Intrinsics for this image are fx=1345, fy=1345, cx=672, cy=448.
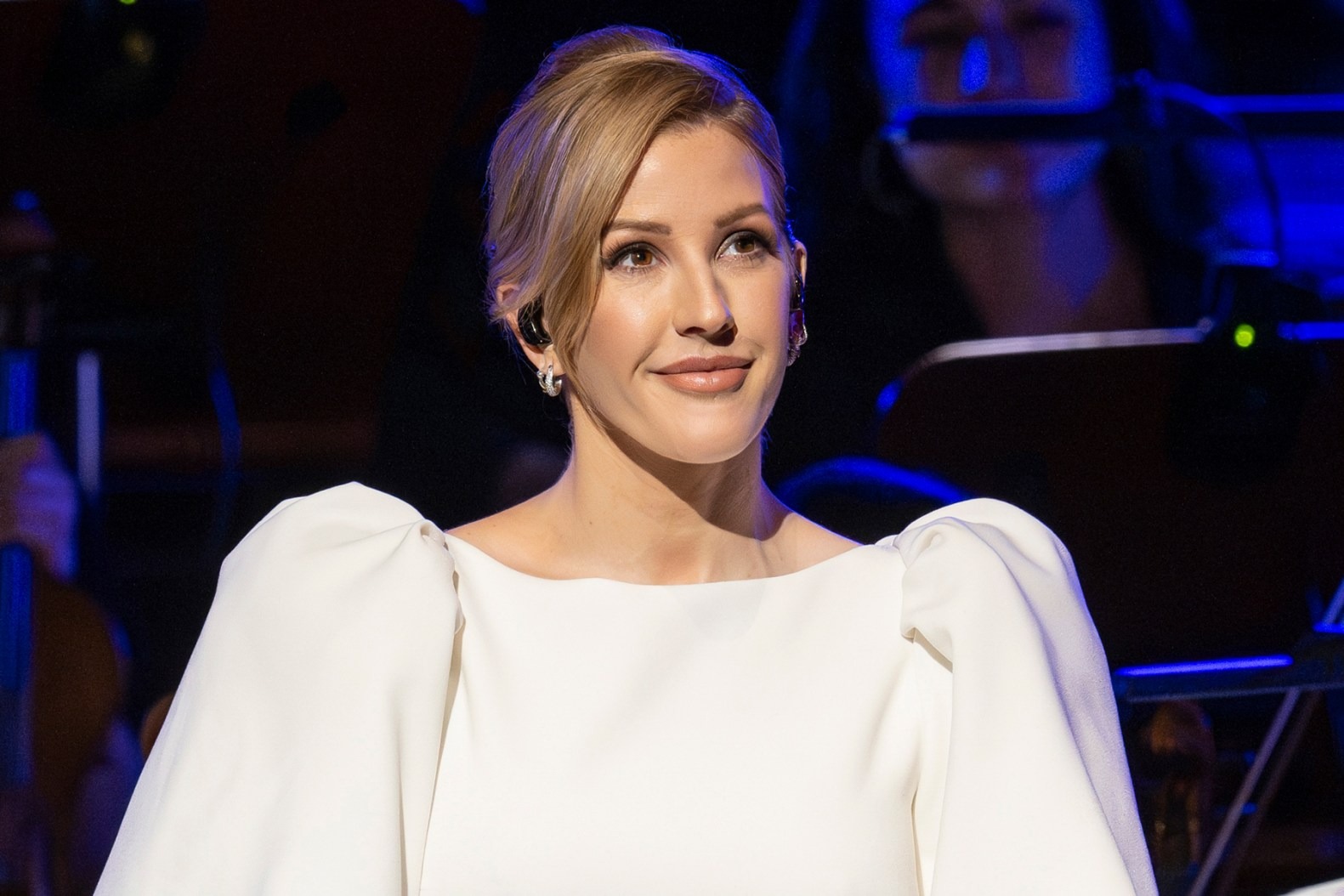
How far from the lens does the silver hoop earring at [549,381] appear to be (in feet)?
5.03

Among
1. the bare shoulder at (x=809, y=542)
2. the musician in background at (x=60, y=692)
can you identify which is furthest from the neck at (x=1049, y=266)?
Answer: the musician in background at (x=60, y=692)

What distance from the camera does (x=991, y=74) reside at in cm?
218

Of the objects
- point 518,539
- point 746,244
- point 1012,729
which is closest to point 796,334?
point 746,244

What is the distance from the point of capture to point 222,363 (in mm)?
1987

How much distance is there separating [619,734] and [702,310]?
18.1 inches

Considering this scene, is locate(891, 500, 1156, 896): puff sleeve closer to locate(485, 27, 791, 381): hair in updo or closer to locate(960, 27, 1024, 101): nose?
locate(485, 27, 791, 381): hair in updo

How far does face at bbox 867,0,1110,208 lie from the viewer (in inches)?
85.0

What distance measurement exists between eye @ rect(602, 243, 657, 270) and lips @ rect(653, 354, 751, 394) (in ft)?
0.38

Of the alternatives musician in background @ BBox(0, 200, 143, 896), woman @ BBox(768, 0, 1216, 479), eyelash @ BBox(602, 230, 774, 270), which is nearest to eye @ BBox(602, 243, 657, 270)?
eyelash @ BBox(602, 230, 774, 270)

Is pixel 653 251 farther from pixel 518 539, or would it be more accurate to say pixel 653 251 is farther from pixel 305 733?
pixel 305 733

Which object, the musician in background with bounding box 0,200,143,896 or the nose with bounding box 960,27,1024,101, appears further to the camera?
the nose with bounding box 960,27,1024,101

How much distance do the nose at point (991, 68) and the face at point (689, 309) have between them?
872 millimetres

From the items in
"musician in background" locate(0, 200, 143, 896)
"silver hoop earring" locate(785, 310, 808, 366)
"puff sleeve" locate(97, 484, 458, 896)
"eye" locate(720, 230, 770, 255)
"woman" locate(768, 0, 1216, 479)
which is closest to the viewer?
"puff sleeve" locate(97, 484, 458, 896)

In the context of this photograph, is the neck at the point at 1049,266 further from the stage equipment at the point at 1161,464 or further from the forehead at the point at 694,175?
the forehead at the point at 694,175
